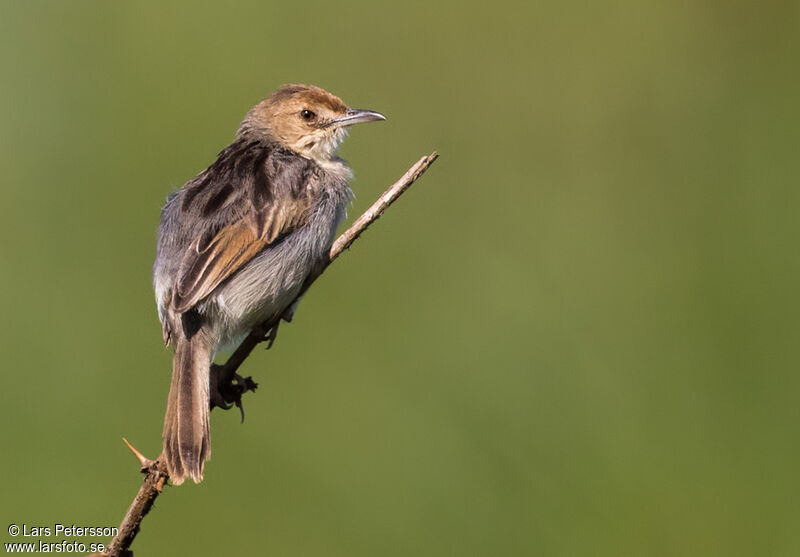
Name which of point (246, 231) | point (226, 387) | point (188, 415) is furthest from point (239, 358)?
point (246, 231)

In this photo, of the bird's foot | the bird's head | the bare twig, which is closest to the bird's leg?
the bare twig

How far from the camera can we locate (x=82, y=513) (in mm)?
6527

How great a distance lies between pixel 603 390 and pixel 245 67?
402 cm

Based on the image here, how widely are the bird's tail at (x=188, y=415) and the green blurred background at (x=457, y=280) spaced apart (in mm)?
1735

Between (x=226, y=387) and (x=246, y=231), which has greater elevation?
Result: (x=246, y=231)

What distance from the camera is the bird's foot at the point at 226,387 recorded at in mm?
4906

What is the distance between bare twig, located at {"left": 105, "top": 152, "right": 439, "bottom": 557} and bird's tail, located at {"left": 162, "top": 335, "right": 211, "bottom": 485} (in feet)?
0.35

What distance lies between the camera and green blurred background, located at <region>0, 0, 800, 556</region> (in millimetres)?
6809

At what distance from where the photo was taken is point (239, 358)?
15.1 ft

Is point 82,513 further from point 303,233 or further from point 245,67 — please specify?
point 245,67

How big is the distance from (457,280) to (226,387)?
3362 millimetres

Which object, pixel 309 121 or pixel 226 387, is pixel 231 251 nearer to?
pixel 226 387

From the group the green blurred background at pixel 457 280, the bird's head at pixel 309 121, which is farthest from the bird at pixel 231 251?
the green blurred background at pixel 457 280

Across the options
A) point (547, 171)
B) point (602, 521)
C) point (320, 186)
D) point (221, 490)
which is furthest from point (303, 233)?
point (547, 171)
